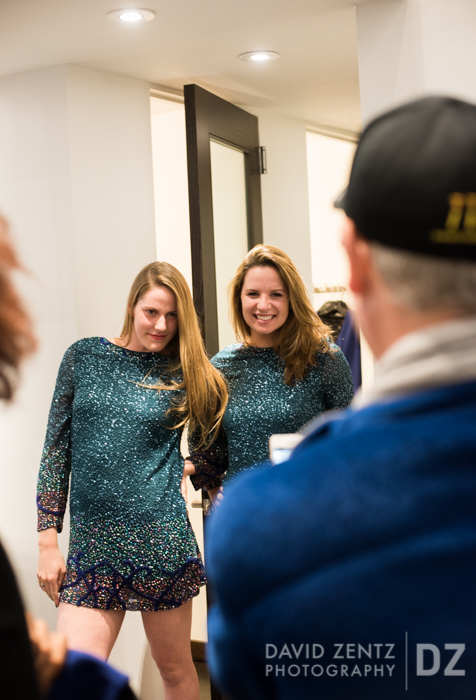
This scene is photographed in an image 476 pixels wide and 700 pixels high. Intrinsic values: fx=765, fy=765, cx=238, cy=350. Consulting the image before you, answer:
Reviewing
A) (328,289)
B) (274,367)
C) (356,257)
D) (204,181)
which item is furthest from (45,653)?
(328,289)

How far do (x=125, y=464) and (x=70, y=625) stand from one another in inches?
17.7

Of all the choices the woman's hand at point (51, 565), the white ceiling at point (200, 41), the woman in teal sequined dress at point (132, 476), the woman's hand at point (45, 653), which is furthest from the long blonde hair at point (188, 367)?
the woman's hand at point (45, 653)

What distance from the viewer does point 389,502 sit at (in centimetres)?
48

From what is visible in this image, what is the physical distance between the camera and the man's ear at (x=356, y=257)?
1.75 ft

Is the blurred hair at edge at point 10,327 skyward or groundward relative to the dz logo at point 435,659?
skyward

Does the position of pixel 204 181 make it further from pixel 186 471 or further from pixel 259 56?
pixel 186 471

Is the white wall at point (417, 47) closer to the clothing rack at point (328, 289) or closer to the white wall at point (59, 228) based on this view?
the white wall at point (59, 228)

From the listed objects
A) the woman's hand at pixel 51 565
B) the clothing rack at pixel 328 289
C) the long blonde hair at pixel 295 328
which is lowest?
the woman's hand at pixel 51 565

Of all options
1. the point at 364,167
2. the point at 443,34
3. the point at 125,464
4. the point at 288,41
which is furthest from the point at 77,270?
the point at 364,167

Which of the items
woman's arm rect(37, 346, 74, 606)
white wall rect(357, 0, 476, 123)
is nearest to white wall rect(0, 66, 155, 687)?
woman's arm rect(37, 346, 74, 606)

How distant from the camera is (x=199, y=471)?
2.28 metres

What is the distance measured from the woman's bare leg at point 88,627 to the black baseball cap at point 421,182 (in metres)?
1.79

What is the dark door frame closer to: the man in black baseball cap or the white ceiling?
the white ceiling

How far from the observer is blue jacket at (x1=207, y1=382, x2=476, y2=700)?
480mm
